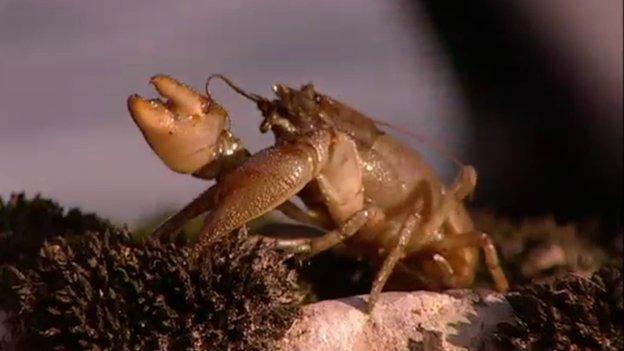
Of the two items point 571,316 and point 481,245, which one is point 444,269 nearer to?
point 481,245

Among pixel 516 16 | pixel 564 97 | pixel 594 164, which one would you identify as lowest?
pixel 594 164

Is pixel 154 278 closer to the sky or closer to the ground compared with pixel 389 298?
closer to the sky

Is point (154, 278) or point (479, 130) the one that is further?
point (479, 130)

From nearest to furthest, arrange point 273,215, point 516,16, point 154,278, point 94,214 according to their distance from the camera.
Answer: point 154,278
point 94,214
point 273,215
point 516,16

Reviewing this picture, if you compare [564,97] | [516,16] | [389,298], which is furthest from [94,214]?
[564,97]

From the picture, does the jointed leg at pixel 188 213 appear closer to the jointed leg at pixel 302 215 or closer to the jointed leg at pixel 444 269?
the jointed leg at pixel 302 215

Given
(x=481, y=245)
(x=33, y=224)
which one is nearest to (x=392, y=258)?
(x=481, y=245)

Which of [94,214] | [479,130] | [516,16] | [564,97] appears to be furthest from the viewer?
[479,130]

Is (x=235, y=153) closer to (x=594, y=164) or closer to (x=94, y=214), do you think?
(x=94, y=214)
